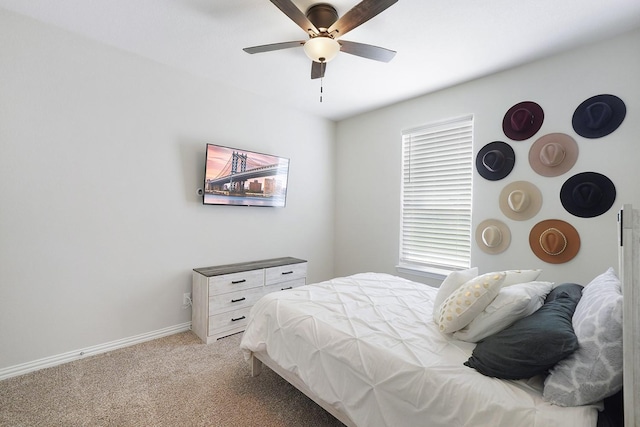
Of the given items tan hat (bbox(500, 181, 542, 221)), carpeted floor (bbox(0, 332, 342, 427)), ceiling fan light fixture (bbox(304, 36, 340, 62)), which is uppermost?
ceiling fan light fixture (bbox(304, 36, 340, 62))

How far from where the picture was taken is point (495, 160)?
2742 millimetres

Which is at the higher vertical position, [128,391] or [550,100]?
[550,100]

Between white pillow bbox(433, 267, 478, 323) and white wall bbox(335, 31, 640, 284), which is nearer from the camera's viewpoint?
white pillow bbox(433, 267, 478, 323)

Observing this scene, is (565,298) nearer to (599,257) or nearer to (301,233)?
(599,257)

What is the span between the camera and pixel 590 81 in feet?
7.43

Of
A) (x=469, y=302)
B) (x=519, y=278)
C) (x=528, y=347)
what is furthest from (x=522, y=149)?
(x=528, y=347)

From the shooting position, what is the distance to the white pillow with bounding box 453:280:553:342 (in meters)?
1.28

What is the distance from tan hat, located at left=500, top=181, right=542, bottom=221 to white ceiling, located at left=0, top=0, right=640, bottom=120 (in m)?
1.15

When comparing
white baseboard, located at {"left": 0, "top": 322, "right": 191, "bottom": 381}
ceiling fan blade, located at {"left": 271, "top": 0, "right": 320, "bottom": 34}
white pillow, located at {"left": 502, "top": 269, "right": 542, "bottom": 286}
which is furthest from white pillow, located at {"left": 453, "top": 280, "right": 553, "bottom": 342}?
white baseboard, located at {"left": 0, "top": 322, "right": 191, "bottom": 381}

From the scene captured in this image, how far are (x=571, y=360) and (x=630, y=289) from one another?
0.37 meters

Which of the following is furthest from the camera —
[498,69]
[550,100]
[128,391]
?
[498,69]

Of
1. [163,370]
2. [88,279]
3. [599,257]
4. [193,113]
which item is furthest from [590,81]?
[88,279]

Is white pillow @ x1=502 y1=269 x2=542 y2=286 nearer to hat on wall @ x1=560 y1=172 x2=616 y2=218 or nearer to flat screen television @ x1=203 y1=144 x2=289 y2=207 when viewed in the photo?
hat on wall @ x1=560 y1=172 x2=616 y2=218

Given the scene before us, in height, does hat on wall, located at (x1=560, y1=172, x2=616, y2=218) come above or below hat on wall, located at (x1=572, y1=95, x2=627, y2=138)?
below
